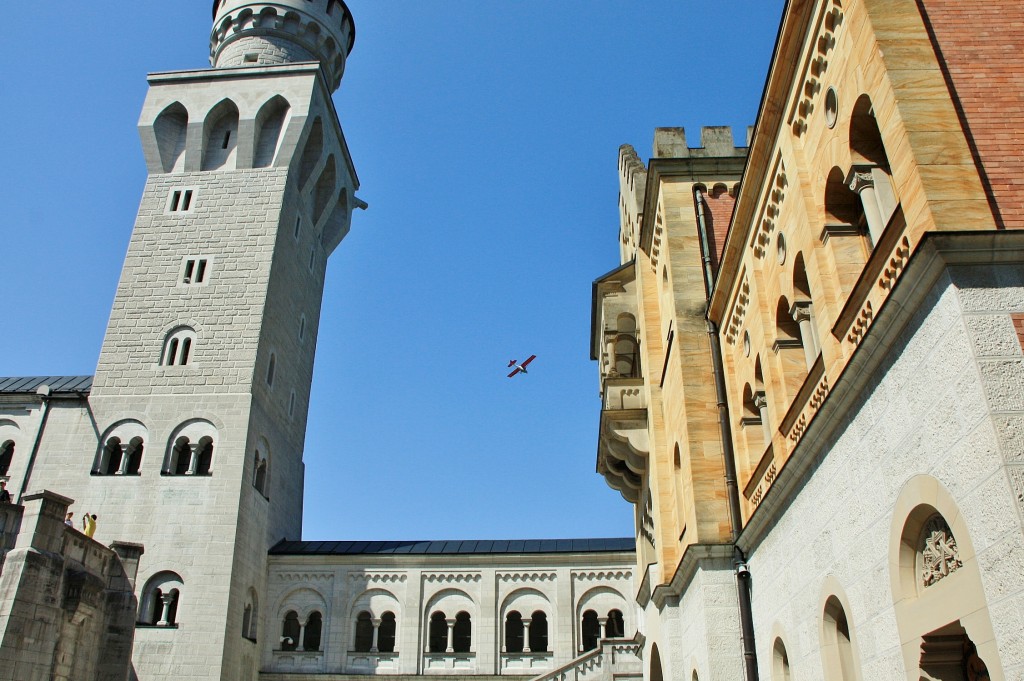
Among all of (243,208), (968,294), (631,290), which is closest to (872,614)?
(968,294)

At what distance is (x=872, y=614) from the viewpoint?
32.4 ft

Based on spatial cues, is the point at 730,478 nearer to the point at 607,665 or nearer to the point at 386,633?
the point at 607,665

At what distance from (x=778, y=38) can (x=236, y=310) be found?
34.1 metres

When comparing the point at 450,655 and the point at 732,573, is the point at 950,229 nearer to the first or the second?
the point at 732,573

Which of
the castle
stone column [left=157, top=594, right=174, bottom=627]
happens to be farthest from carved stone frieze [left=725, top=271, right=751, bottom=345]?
stone column [left=157, top=594, right=174, bottom=627]

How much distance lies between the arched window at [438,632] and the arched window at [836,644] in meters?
29.3

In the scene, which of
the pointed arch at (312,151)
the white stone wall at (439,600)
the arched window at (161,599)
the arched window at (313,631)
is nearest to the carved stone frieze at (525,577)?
the white stone wall at (439,600)

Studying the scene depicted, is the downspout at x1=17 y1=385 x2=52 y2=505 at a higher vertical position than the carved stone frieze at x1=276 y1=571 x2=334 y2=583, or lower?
higher

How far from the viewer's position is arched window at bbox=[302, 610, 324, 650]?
38562 millimetres

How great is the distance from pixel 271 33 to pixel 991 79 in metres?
50.1

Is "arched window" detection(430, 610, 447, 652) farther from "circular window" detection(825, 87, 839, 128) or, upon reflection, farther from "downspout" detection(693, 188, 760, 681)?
"circular window" detection(825, 87, 839, 128)

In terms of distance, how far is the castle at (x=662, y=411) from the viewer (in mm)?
8383

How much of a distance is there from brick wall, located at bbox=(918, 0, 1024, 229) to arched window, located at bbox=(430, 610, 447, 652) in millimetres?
34246

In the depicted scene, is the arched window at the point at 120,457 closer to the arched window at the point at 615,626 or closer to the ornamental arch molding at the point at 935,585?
the arched window at the point at 615,626
